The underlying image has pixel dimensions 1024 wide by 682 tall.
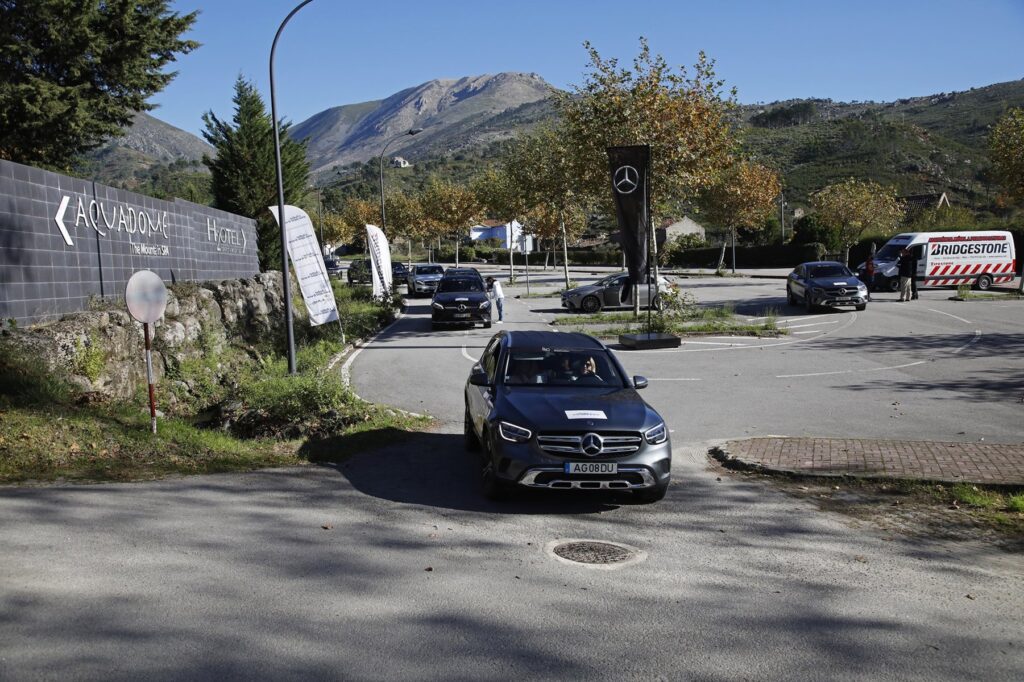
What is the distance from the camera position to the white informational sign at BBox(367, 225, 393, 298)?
27.3 meters

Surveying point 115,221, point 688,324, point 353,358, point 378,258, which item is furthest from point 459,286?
point 115,221

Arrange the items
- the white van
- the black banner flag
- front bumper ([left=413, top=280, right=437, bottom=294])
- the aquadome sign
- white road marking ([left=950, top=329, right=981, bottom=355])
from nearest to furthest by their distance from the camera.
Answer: the aquadome sign < white road marking ([left=950, top=329, right=981, bottom=355]) < the black banner flag < the white van < front bumper ([left=413, top=280, right=437, bottom=294])

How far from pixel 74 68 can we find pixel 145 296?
52.4 ft

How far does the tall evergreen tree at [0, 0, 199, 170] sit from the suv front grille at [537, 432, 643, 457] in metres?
19.9

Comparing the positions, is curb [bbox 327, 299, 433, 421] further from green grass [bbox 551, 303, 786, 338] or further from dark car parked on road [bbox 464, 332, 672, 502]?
green grass [bbox 551, 303, 786, 338]

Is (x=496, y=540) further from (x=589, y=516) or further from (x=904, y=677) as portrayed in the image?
(x=904, y=677)

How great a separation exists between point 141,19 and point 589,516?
22.4 meters

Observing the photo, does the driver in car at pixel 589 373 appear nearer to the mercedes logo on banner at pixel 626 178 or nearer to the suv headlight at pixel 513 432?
the suv headlight at pixel 513 432

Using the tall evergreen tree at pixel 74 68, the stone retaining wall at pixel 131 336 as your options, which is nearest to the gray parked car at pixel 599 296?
the stone retaining wall at pixel 131 336

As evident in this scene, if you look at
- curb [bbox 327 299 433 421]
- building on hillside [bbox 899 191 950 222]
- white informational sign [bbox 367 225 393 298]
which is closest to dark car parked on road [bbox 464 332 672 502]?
curb [bbox 327 299 433 421]

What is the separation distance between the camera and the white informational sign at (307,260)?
60.0ft

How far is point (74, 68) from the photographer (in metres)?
22.6

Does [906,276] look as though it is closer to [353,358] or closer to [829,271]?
[829,271]

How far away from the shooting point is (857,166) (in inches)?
4446
